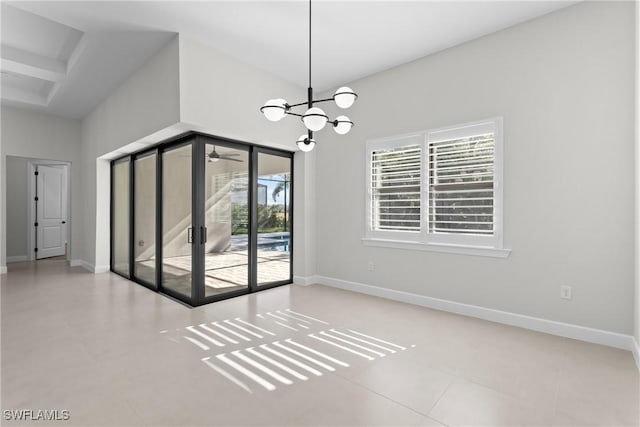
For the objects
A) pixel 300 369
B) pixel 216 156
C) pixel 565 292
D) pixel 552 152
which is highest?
pixel 216 156

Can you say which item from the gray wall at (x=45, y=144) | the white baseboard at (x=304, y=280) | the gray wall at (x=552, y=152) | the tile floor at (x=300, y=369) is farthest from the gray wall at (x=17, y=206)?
the gray wall at (x=552, y=152)

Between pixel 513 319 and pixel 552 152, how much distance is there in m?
1.74

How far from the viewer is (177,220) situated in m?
4.36

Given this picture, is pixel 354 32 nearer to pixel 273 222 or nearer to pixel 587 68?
pixel 587 68

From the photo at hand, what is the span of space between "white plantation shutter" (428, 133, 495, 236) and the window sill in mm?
175

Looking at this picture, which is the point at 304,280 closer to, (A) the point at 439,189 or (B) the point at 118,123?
(A) the point at 439,189

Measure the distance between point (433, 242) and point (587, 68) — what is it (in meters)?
2.22

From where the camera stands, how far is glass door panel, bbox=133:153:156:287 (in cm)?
485

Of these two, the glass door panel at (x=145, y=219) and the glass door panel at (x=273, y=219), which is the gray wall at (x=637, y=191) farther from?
the glass door panel at (x=145, y=219)

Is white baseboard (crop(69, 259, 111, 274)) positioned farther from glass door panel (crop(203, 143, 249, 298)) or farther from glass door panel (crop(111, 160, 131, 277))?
glass door panel (crop(203, 143, 249, 298))

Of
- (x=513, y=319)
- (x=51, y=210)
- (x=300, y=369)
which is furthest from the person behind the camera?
(x=51, y=210)

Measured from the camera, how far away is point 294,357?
103 inches

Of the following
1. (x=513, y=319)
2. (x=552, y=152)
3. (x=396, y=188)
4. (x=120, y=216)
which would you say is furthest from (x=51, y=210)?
(x=552, y=152)

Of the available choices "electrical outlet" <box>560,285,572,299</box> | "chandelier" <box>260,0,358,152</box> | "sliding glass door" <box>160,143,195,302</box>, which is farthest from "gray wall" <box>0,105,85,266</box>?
"electrical outlet" <box>560,285,572,299</box>
